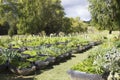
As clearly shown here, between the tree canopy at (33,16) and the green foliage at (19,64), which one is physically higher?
the tree canopy at (33,16)

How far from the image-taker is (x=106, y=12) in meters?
26.9

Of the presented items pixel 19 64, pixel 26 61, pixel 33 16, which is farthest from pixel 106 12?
pixel 33 16

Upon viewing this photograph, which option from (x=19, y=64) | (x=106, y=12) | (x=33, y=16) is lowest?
(x=19, y=64)

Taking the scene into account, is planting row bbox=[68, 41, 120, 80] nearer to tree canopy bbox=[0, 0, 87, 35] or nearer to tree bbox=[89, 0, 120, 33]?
tree bbox=[89, 0, 120, 33]

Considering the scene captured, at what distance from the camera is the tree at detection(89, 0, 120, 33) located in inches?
1040

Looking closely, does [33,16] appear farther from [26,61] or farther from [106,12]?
[26,61]

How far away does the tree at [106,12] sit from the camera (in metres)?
26.4

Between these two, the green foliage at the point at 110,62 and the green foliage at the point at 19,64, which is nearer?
the green foliage at the point at 110,62

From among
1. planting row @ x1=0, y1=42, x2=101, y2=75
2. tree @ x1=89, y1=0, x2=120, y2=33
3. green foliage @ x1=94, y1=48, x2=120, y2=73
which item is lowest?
planting row @ x1=0, y1=42, x2=101, y2=75

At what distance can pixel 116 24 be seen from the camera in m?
27.1

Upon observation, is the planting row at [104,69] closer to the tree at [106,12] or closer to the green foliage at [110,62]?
the green foliage at [110,62]

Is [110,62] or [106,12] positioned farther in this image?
[106,12]

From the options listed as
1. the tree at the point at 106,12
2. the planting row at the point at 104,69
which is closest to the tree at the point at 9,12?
the tree at the point at 106,12

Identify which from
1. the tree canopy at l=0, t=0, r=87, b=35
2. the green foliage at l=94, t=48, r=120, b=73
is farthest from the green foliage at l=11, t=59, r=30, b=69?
the tree canopy at l=0, t=0, r=87, b=35
